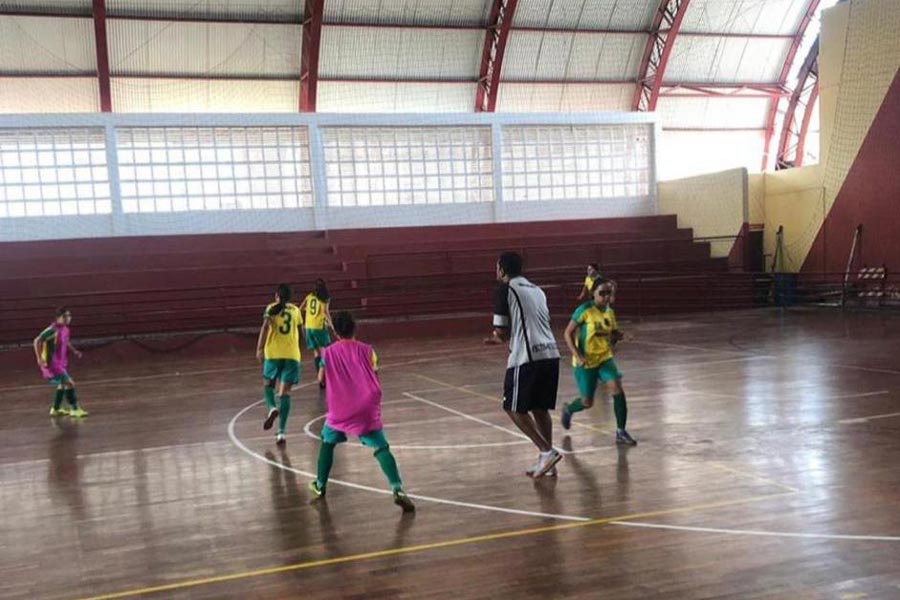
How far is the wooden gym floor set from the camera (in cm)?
521

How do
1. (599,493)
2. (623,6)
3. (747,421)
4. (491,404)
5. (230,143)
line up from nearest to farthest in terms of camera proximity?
(599,493)
(747,421)
(491,404)
(230,143)
(623,6)

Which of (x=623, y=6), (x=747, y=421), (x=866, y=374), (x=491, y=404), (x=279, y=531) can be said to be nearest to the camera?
(x=279, y=531)

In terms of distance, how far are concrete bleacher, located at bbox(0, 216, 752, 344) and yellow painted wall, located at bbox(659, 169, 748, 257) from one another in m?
0.93

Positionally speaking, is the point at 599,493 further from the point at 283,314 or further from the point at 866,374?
the point at 866,374

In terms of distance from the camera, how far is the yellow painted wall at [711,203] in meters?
27.9

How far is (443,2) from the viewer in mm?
28469

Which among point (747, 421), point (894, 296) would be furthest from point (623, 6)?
point (747, 421)

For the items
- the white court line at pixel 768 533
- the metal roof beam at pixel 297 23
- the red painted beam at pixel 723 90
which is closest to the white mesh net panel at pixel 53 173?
the metal roof beam at pixel 297 23

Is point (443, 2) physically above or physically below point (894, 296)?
above

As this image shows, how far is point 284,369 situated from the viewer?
977cm

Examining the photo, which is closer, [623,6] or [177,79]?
[177,79]

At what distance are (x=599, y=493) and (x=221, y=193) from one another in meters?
22.1

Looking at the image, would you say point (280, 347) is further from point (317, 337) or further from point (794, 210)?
point (794, 210)

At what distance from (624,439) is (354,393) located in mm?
3359
